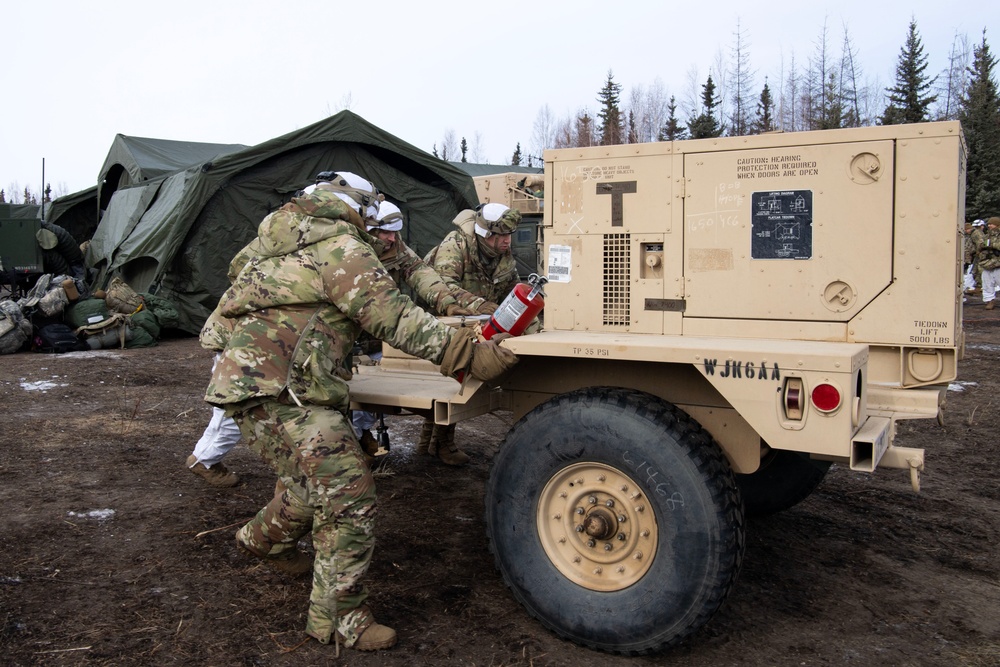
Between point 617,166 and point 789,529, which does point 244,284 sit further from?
point 789,529

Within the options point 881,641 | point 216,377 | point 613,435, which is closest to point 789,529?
point 881,641

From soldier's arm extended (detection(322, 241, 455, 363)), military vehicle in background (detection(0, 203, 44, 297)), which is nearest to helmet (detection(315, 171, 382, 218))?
soldier's arm extended (detection(322, 241, 455, 363))

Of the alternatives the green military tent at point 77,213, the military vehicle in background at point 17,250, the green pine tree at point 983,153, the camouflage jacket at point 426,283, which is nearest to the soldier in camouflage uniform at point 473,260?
the camouflage jacket at point 426,283

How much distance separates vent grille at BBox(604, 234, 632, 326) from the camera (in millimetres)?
4004

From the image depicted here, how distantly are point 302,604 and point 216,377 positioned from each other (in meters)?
1.09

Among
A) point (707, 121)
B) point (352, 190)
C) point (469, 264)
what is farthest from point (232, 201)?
point (707, 121)

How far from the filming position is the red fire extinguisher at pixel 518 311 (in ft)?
11.7

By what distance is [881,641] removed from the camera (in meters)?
3.47

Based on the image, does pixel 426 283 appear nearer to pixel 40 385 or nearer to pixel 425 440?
pixel 425 440

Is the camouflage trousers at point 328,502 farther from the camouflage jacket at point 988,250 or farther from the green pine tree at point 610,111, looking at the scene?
the green pine tree at point 610,111

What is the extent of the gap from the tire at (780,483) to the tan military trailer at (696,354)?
71cm

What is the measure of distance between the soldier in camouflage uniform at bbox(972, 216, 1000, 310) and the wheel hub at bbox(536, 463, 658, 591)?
15930mm

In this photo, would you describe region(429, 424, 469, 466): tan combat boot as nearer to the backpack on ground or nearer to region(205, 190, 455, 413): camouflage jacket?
region(205, 190, 455, 413): camouflage jacket

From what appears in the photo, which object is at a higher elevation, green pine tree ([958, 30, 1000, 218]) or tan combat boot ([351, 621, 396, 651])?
green pine tree ([958, 30, 1000, 218])
